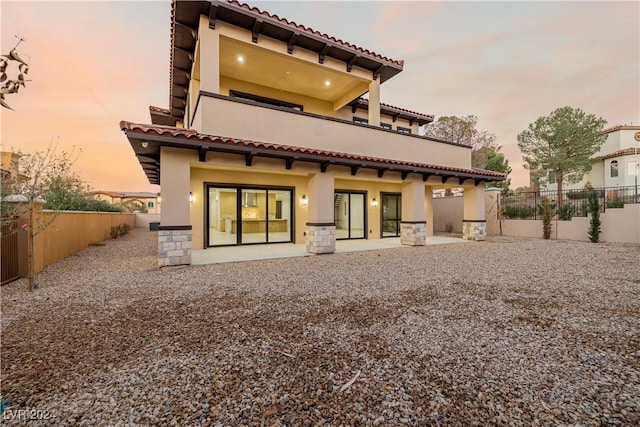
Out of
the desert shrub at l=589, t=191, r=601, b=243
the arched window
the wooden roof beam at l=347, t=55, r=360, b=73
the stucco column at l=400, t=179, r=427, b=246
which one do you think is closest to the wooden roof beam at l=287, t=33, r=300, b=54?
the wooden roof beam at l=347, t=55, r=360, b=73

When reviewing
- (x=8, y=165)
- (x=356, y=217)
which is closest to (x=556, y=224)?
(x=356, y=217)

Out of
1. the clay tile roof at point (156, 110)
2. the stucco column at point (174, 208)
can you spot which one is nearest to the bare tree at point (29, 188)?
the stucco column at point (174, 208)

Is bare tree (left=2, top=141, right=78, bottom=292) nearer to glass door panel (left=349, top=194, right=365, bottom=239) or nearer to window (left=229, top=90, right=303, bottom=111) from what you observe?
window (left=229, top=90, right=303, bottom=111)

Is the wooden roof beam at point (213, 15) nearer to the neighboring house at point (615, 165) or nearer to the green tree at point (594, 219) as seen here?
the green tree at point (594, 219)

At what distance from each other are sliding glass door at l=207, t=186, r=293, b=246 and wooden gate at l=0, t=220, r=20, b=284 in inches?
213

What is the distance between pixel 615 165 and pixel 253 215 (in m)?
35.7

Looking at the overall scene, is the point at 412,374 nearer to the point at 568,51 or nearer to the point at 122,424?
the point at 122,424

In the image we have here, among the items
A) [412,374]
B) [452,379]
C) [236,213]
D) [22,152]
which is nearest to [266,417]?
[412,374]

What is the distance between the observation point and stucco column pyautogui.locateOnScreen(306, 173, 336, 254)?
9.41m

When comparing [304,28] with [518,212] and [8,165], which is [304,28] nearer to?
[8,165]

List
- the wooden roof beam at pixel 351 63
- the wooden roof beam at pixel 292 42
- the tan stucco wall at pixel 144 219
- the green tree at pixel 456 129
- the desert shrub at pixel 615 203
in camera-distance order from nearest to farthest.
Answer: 1. the wooden roof beam at pixel 292 42
2. the wooden roof beam at pixel 351 63
3. the desert shrub at pixel 615 203
4. the tan stucco wall at pixel 144 219
5. the green tree at pixel 456 129

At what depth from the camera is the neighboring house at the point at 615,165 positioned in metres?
24.3

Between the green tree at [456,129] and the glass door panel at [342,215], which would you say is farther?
the green tree at [456,129]

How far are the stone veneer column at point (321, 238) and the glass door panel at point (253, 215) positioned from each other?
309 cm
